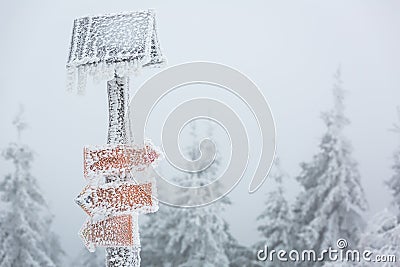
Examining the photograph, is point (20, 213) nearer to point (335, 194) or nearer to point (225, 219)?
point (225, 219)

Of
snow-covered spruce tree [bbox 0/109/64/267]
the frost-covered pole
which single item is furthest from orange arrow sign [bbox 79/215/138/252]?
snow-covered spruce tree [bbox 0/109/64/267]

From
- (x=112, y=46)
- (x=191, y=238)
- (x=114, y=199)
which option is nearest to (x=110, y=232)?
(x=114, y=199)

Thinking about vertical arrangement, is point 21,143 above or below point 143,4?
below

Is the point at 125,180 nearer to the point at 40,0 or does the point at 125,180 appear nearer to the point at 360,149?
the point at 40,0

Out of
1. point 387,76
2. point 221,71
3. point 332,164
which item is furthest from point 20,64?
point 387,76

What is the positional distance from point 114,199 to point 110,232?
104 millimetres

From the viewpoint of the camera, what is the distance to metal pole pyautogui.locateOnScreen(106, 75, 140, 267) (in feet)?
5.68

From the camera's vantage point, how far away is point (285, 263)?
4066 millimetres

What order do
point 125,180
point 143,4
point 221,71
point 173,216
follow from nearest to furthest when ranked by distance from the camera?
1. point 125,180
2. point 221,71
3. point 143,4
4. point 173,216

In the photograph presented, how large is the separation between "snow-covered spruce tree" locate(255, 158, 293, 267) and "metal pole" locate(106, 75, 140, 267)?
2392 millimetres

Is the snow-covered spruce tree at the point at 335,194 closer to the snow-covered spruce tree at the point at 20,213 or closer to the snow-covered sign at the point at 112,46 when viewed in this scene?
the snow-covered spruce tree at the point at 20,213

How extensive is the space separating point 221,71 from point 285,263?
65.5 inches

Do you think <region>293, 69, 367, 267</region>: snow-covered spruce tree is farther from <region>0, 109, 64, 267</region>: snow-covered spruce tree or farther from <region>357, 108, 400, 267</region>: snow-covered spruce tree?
<region>0, 109, 64, 267</region>: snow-covered spruce tree

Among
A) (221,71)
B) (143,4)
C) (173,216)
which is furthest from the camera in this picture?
(173,216)
